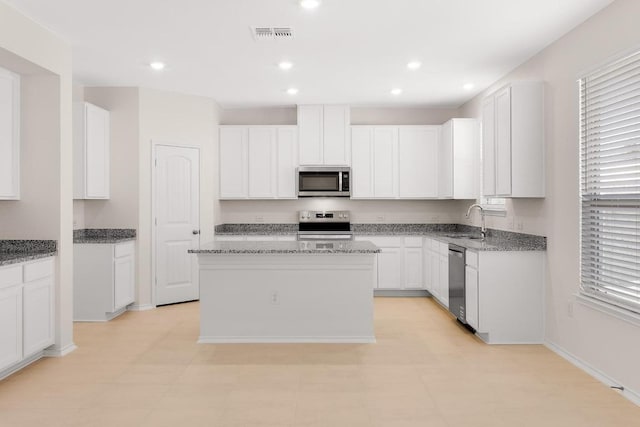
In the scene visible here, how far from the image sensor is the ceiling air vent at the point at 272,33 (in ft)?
12.6

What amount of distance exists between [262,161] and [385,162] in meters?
1.77

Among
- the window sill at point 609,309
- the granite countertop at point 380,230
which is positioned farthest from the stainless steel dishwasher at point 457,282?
the window sill at point 609,309

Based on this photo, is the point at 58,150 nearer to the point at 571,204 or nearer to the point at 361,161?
the point at 361,161

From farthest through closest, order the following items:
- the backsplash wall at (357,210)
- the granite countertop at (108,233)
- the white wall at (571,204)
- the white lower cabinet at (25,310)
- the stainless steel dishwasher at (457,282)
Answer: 1. the backsplash wall at (357,210)
2. the granite countertop at (108,233)
3. the stainless steel dishwasher at (457,282)
4. the white lower cabinet at (25,310)
5. the white wall at (571,204)

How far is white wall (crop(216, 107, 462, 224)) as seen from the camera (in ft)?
23.0

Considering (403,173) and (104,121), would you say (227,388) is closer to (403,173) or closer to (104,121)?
(104,121)

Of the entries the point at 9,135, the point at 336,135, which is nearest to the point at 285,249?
the point at 9,135

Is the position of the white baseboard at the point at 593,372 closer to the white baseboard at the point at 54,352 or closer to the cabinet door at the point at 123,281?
the white baseboard at the point at 54,352

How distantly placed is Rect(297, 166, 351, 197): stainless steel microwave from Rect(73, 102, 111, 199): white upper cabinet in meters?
2.52

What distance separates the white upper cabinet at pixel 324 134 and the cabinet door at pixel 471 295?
2.71 m

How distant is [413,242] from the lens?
21.3 ft

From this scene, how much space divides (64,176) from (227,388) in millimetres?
2288

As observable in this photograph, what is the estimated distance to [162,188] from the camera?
19.5 feet

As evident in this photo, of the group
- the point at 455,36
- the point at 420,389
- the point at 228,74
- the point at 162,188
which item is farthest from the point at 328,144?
the point at 420,389
